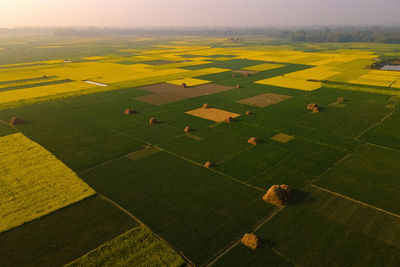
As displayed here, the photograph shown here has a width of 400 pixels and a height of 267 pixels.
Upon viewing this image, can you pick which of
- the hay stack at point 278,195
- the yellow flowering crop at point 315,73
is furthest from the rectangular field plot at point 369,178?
the yellow flowering crop at point 315,73

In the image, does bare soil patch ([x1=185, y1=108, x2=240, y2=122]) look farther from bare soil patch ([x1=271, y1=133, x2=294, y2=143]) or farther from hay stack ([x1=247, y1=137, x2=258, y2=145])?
bare soil patch ([x1=271, y1=133, x2=294, y2=143])

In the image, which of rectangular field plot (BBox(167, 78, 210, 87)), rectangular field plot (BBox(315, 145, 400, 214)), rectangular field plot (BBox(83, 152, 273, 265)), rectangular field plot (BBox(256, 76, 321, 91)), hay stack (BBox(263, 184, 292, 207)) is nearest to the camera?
rectangular field plot (BBox(83, 152, 273, 265))

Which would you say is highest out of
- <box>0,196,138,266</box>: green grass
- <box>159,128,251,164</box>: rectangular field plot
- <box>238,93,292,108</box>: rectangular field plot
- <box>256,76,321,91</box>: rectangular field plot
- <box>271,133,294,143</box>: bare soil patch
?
<box>256,76,321,91</box>: rectangular field plot

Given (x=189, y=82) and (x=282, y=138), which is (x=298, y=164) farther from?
(x=189, y=82)

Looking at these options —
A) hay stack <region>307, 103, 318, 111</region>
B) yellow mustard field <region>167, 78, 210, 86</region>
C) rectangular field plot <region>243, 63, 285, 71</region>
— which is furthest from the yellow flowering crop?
hay stack <region>307, 103, 318, 111</region>

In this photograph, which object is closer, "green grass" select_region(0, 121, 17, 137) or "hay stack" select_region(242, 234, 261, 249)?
"hay stack" select_region(242, 234, 261, 249)

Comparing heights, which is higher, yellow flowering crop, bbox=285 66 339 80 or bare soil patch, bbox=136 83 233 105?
yellow flowering crop, bbox=285 66 339 80

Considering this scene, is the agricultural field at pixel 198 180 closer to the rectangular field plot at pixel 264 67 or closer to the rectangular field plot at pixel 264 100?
the rectangular field plot at pixel 264 100

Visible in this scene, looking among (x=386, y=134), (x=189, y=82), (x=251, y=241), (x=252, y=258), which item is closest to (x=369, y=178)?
(x=386, y=134)
